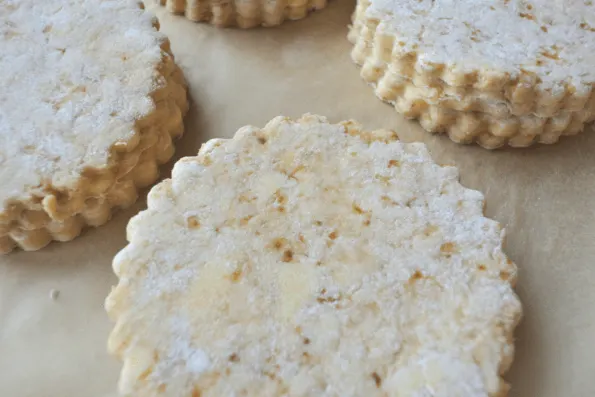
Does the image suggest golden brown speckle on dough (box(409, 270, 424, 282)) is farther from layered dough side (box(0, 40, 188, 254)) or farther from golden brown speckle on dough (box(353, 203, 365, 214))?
layered dough side (box(0, 40, 188, 254))

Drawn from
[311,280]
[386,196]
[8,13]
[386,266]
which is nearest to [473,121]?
[386,196]

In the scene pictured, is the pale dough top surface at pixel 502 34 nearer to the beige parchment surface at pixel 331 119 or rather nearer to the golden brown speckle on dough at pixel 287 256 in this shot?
the beige parchment surface at pixel 331 119

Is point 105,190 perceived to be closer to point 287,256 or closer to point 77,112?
point 77,112

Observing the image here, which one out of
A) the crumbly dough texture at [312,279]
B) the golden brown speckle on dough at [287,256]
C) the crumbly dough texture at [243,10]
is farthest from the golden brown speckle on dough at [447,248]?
the crumbly dough texture at [243,10]

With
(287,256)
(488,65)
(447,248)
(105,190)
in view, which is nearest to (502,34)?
(488,65)

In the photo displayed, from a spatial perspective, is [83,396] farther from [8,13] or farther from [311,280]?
[8,13]
